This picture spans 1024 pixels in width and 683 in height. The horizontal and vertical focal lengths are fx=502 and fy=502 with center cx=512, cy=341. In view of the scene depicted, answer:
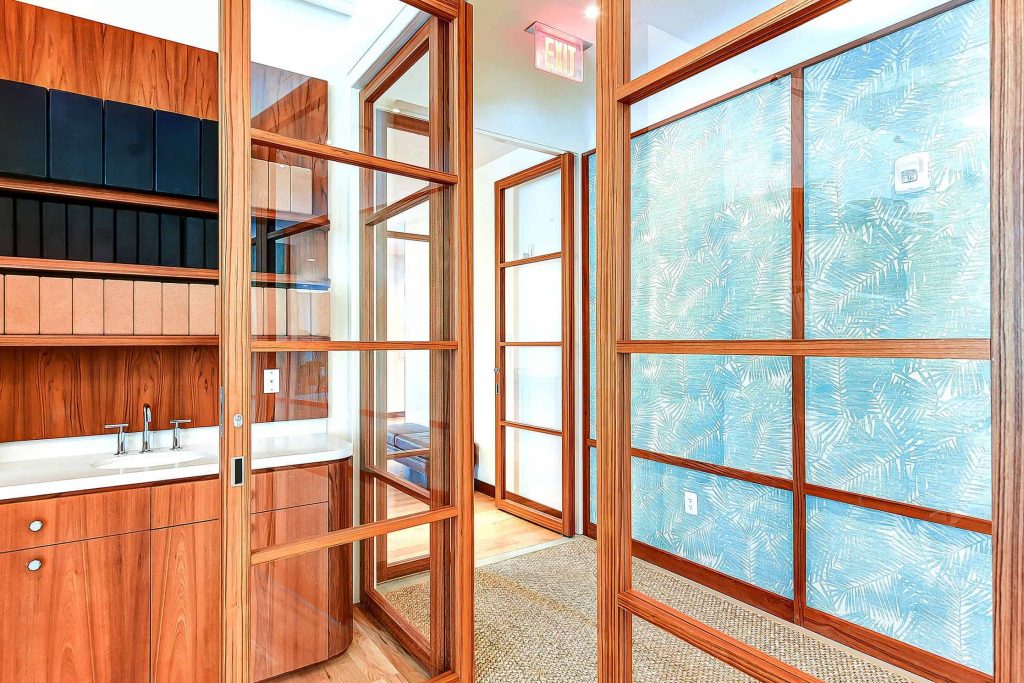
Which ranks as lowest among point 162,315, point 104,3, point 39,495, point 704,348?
point 39,495

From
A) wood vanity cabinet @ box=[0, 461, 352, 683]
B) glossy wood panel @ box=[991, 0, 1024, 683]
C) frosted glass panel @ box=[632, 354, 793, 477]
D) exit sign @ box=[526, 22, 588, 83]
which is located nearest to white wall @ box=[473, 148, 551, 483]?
exit sign @ box=[526, 22, 588, 83]

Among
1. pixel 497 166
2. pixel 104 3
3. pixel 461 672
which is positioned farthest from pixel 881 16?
pixel 497 166

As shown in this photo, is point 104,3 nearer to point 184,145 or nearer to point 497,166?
point 184,145

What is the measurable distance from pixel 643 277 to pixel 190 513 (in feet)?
5.76

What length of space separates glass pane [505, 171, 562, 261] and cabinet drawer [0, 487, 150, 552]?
8.75ft

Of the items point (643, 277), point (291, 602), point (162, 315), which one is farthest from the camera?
point (162, 315)

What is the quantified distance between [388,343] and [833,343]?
119 centimetres

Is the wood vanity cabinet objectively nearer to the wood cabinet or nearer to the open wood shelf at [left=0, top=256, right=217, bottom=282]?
the wood cabinet

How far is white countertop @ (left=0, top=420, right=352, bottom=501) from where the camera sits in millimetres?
1362

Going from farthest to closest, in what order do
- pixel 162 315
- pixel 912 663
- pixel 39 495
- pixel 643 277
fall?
pixel 162 315, pixel 39 495, pixel 643 277, pixel 912 663

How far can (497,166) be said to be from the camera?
13.6ft

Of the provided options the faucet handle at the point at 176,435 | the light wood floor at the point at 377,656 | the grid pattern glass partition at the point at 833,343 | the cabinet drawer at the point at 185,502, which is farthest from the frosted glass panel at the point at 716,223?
the faucet handle at the point at 176,435

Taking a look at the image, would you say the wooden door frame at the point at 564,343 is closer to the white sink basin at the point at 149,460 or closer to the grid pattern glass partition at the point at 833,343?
the white sink basin at the point at 149,460

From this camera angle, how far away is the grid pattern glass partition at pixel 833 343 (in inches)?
25.6
